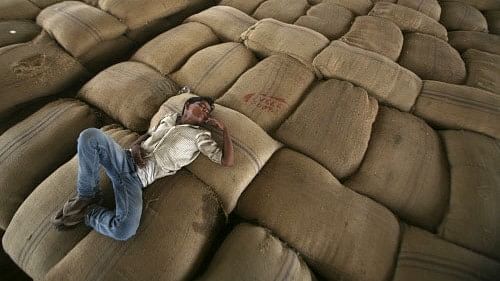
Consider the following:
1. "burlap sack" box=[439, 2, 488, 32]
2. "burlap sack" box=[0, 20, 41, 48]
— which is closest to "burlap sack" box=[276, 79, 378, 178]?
"burlap sack" box=[439, 2, 488, 32]

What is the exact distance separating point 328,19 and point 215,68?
0.88 metres

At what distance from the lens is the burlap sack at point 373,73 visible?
1741mm

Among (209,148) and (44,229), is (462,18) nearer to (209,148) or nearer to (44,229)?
(209,148)

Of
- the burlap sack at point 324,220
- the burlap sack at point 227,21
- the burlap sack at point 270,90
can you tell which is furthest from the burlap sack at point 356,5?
the burlap sack at point 324,220

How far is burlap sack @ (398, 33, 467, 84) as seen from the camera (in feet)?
6.28

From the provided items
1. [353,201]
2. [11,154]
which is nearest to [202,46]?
[11,154]

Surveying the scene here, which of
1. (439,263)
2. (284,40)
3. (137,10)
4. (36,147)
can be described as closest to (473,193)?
(439,263)

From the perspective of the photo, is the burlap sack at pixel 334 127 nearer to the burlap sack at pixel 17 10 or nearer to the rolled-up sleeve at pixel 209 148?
the rolled-up sleeve at pixel 209 148

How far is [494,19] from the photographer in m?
2.55

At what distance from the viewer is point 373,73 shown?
178 centimetres

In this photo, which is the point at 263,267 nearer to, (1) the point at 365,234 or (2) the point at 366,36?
(1) the point at 365,234

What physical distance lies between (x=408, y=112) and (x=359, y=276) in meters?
0.92

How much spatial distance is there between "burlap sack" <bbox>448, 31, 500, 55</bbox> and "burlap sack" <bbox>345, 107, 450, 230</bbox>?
94 centimetres

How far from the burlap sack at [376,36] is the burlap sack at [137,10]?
3.87ft
